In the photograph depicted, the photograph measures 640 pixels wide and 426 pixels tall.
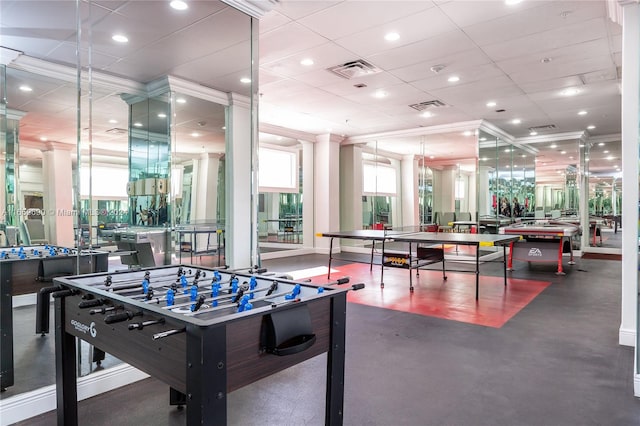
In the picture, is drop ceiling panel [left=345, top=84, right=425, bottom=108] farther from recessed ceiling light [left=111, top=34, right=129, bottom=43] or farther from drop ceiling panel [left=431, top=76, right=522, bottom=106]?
recessed ceiling light [left=111, top=34, right=129, bottom=43]

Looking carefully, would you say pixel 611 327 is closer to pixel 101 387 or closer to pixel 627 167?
pixel 627 167

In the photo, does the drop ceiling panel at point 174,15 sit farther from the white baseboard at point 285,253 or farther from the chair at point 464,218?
the chair at point 464,218

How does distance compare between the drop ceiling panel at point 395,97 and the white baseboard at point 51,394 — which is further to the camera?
the drop ceiling panel at point 395,97

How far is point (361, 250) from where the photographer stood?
1055 centimetres

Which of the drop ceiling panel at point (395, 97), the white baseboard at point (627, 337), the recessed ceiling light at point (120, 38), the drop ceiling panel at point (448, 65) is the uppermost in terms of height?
the drop ceiling panel at point (395, 97)

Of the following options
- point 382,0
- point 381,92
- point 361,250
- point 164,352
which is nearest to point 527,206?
point 361,250

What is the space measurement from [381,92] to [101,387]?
18.4ft

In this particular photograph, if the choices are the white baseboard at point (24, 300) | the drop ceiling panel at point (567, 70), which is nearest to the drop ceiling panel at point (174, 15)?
the white baseboard at point (24, 300)

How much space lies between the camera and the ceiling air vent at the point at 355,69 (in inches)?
206

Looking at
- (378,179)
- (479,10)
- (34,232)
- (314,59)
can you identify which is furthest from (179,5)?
(378,179)

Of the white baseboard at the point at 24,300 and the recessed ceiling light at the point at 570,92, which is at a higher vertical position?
the recessed ceiling light at the point at 570,92

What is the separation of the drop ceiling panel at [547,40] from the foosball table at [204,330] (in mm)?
4105

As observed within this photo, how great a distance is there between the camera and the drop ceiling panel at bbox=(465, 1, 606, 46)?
376 cm

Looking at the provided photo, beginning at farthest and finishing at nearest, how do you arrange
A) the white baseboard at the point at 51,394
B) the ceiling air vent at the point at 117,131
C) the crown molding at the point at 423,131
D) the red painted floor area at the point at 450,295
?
the crown molding at the point at 423,131 → the red painted floor area at the point at 450,295 → the ceiling air vent at the point at 117,131 → the white baseboard at the point at 51,394
